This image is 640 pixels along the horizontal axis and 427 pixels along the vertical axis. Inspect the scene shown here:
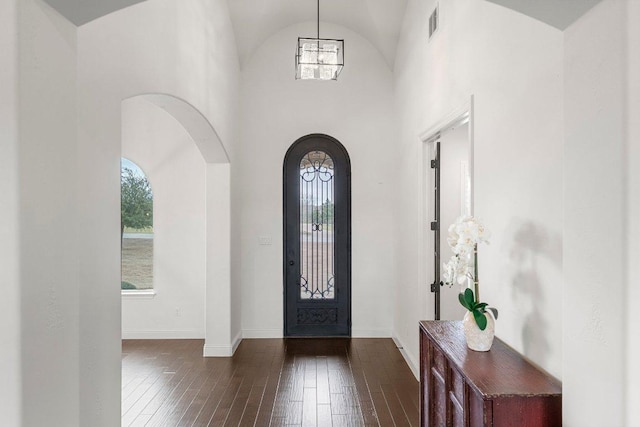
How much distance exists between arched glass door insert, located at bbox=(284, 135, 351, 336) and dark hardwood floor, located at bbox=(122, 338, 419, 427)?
1.18ft

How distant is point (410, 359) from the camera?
13.8 feet

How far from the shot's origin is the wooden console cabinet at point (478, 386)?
1484 millimetres

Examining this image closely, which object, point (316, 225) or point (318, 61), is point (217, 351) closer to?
point (316, 225)

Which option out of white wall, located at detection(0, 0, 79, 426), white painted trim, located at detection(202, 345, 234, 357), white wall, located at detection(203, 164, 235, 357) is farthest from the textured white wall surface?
white painted trim, located at detection(202, 345, 234, 357)

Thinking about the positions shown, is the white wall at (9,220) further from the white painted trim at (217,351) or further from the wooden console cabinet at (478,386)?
the white painted trim at (217,351)

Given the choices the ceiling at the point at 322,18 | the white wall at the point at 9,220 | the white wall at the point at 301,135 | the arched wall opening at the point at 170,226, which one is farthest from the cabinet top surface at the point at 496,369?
the ceiling at the point at 322,18

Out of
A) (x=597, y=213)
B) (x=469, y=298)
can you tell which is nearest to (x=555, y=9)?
(x=597, y=213)

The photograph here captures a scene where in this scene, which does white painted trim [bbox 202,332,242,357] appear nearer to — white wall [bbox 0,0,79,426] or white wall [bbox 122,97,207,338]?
white wall [bbox 122,97,207,338]

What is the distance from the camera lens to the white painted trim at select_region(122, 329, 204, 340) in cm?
509

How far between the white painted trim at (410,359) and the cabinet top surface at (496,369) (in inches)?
74.8

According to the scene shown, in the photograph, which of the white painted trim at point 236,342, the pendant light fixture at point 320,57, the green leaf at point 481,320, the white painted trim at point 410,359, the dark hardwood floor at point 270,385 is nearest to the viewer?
the green leaf at point 481,320

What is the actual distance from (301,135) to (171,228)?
6.74 feet

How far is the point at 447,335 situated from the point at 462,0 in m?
2.22

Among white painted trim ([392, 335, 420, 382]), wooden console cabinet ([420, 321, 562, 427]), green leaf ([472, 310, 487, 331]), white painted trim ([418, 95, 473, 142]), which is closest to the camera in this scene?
wooden console cabinet ([420, 321, 562, 427])
